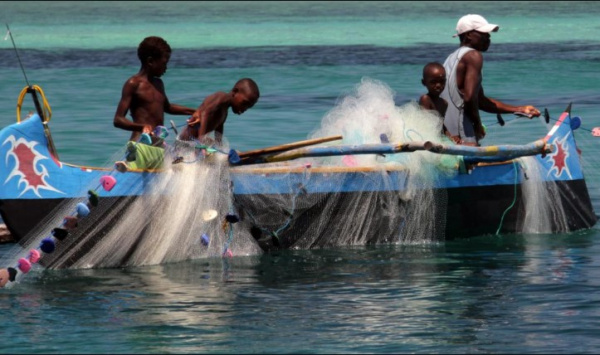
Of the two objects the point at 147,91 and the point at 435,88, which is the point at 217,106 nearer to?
the point at 147,91

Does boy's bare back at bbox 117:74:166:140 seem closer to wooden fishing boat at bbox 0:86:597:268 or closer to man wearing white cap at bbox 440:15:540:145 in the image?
wooden fishing boat at bbox 0:86:597:268

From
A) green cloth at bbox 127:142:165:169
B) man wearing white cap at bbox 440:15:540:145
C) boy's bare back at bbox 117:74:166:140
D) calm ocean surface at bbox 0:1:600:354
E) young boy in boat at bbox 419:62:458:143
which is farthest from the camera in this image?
man wearing white cap at bbox 440:15:540:145

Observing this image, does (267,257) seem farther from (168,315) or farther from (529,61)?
(529,61)

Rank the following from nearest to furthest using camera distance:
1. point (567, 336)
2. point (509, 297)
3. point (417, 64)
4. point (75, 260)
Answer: point (567, 336), point (509, 297), point (75, 260), point (417, 64)

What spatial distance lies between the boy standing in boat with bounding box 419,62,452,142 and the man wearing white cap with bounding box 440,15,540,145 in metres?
0.08

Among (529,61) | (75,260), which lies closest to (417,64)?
(529,61)

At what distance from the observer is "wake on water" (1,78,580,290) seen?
938cm

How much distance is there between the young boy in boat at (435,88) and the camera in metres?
10.3

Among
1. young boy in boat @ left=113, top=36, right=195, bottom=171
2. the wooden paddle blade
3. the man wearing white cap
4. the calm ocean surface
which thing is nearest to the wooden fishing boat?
the wooden paddle blade

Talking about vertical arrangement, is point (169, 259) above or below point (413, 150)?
below

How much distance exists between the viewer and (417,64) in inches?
1120

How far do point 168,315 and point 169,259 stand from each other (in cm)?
160

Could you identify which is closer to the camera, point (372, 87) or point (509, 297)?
point (509, 297)

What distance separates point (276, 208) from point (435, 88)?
1.62 m
